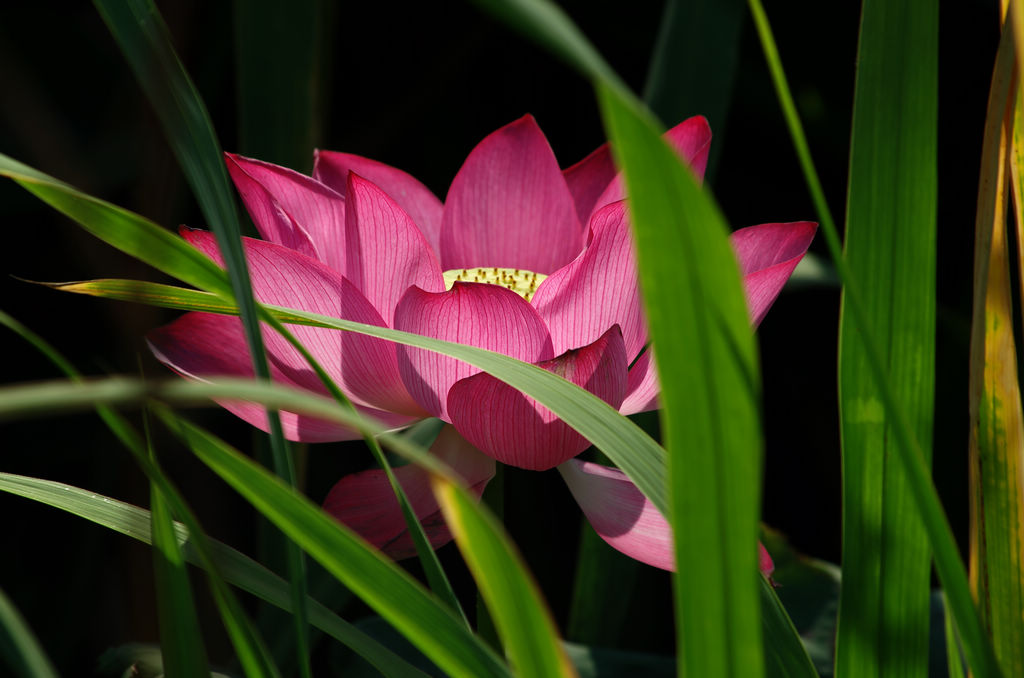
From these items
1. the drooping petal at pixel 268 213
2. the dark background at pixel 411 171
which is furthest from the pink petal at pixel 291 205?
the dark background at pixel 411 171

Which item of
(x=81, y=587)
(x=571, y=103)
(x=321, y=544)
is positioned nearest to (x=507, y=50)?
(x=571, y=103)

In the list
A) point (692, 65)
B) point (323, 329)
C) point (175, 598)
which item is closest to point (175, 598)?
point (175, 598)

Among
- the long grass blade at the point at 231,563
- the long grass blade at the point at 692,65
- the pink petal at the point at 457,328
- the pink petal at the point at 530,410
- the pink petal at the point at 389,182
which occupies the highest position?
the long grass blade at the point at 692,65

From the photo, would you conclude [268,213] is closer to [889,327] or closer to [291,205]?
[291,205]

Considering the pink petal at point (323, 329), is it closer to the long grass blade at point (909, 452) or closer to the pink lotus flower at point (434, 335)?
the pink lotus flower at point (434, 335)

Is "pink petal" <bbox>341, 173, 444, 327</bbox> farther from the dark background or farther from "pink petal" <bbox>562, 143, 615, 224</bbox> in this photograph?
the dark background

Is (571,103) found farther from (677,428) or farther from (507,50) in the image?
(677,428)
